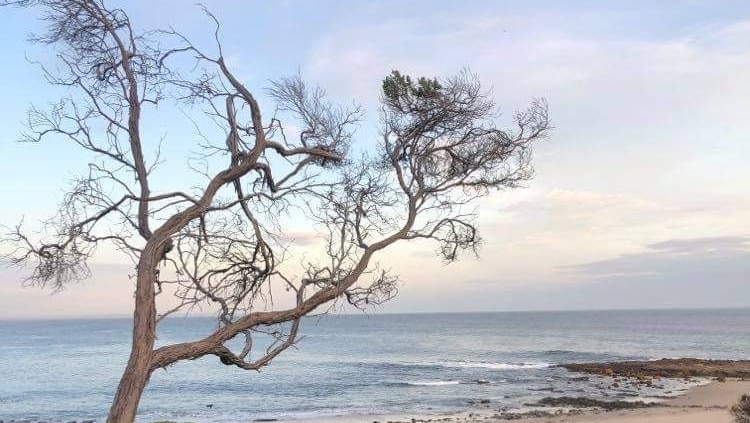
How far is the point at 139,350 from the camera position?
7.62 metres

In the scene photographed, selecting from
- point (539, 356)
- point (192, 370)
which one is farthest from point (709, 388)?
point (192, 370)

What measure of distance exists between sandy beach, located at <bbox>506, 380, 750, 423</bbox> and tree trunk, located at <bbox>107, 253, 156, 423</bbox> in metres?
14.2

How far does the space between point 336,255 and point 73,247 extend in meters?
3.16

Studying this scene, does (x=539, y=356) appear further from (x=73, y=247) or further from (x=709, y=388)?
(x=73, y=247)

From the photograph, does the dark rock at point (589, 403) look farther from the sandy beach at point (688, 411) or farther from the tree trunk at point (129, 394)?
the tree trunk at point (129, 394)

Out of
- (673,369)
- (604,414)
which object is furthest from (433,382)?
(604,414)

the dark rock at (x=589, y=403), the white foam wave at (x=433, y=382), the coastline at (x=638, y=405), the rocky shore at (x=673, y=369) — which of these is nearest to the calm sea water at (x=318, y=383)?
the white foam wave at (x=433, y=382)

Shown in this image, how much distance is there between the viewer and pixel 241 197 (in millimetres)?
8609

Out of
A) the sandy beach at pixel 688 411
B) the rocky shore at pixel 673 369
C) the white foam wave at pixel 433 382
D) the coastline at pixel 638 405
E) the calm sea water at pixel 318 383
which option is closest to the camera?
the sandy beach at pixel 688 411

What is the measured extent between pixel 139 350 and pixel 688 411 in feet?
66.2

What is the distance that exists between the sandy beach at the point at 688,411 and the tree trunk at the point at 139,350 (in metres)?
14.2

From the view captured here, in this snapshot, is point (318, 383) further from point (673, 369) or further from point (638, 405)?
point (673, 369)

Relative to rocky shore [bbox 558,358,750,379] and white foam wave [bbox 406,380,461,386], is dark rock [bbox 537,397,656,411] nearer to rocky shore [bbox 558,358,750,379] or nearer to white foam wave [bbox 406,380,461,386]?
white foam wave [bbox 406,380,461,386]

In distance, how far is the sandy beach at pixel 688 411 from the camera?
19980 millimetres
